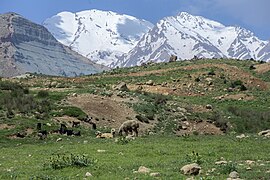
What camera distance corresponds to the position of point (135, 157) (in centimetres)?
2169

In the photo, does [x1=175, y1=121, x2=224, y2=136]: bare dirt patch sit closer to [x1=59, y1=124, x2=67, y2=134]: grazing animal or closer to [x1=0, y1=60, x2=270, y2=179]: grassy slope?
[x1=0, y1=60, x2=270, y2=179]: grassy slope

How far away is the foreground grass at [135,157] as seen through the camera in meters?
16.4

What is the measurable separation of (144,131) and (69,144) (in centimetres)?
1086

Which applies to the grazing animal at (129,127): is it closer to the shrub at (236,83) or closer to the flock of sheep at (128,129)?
the flock of sheep at (128,129)

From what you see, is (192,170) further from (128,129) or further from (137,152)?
(128,129)

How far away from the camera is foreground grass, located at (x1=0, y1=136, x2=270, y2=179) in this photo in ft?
53.8

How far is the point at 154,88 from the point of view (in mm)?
69125

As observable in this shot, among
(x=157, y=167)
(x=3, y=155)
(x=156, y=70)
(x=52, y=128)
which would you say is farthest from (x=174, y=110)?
(x=156, y=70)

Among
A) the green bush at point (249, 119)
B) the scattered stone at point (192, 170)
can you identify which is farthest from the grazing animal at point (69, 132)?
the scattered stone at point (192, 170)

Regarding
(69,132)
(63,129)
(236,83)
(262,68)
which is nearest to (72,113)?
(63,129)

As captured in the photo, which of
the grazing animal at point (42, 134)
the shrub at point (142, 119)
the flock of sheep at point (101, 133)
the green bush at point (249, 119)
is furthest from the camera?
the green bush at point (249, 119)

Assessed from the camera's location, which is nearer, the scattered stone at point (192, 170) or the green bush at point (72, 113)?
the scattered stone at point (192, 170)

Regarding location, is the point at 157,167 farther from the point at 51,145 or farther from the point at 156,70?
the point at 156,70

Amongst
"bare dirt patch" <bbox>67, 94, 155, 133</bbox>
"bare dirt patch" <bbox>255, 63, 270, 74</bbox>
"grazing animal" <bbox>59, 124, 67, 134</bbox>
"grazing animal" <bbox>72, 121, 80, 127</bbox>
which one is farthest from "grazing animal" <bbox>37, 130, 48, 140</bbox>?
"bare dirt patch" <bbox>255, 63, 270, 74</bbox>
